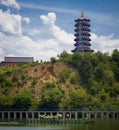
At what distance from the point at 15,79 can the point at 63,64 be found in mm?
16771

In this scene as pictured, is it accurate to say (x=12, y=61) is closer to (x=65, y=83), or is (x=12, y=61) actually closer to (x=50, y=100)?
(x=65, y=83)

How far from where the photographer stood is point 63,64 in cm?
16462

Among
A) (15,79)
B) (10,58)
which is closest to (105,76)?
(15,79)

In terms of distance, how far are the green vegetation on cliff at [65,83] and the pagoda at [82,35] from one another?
7761 mm

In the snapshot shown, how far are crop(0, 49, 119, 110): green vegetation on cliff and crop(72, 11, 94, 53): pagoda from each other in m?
7.76

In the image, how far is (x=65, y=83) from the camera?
519 feet

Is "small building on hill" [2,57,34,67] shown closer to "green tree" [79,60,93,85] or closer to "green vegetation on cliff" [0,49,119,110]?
"green vegetation on cliff" [0,49,119,110]

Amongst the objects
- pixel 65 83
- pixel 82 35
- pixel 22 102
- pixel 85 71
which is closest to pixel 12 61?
pixel 82 35

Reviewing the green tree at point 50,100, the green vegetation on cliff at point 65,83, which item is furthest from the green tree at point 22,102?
the green tree at point 50,100

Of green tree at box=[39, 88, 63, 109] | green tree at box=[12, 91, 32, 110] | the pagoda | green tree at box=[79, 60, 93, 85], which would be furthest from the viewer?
the pagoda

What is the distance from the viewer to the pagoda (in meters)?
175

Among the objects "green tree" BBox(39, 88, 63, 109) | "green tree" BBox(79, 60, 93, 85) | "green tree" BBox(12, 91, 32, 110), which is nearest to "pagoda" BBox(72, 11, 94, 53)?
"green tree" BBox(79, 60, 93, 85)

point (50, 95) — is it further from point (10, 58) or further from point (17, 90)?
point (10, 58)

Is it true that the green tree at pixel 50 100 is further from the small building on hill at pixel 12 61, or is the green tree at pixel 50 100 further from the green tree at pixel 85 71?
the small building on hill at pixel 12 61
